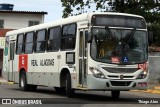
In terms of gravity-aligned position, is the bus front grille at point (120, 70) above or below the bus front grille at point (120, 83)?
above

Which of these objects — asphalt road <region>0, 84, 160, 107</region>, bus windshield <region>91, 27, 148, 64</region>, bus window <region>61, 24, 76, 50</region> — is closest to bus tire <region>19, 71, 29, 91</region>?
asphalt road <region>0, 84, 160, 107</region>

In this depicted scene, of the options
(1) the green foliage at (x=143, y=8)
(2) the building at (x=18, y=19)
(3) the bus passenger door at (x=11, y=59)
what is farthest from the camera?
(2) the building at (x=18, y=19)

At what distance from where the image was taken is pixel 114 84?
17203mm

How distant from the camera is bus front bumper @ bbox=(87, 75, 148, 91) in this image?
1698 centimetres

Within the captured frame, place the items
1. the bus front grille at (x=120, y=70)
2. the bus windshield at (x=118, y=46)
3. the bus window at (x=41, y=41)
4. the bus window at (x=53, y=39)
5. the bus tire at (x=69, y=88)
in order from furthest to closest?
1. the bus window at (x=41, y=41)
2. the bus window at (x=53, y=39)
3. the bus tire at (x=69, y=88)
4. the bus windshield at (x=118, y=46)
5. the bus front grille at (x=120, y=70)

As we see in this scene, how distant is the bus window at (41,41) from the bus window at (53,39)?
611mm

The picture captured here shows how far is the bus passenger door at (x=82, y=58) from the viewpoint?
17.7 metres

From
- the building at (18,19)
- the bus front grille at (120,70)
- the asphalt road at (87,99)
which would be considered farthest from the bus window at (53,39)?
A: the building at (18,19)

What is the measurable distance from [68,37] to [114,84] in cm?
319

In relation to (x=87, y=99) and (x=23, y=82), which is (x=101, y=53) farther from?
(x=23, y=82)

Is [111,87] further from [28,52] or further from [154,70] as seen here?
[154,70]

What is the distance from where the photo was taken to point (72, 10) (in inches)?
1503

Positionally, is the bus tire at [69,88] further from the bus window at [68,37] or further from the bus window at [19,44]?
the bus window at [19,44]

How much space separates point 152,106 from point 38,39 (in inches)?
324
